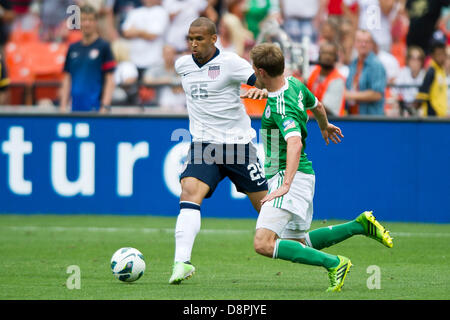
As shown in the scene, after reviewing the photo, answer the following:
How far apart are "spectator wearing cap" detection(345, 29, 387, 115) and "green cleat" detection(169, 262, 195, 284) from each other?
6.69m

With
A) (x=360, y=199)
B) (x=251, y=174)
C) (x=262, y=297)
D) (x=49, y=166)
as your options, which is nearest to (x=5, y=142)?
(x=49, y=166)

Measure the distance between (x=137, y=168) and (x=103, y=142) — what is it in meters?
0.61

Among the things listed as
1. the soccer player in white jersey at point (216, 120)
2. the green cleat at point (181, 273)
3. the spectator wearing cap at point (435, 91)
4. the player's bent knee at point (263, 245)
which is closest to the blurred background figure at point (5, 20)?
the spectator wearing cap at point (435, 91)

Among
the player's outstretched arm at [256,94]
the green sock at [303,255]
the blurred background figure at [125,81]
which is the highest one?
the player's outstretched arm at [256,94]

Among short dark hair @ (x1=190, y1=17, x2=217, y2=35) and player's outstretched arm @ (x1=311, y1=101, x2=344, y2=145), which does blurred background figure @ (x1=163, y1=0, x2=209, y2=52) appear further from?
player's outstretched arm @ (x1=311, y1=101, x2=344, y2=145)

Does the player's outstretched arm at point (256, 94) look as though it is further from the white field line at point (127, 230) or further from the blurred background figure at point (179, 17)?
the blurred background figure at point (179, 17)

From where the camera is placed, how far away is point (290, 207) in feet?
24.7

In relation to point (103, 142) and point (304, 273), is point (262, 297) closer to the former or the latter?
point (304, 273)

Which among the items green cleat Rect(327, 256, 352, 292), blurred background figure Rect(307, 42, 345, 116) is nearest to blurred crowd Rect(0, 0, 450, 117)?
blurred background figure Rect(307, 42, 345, 116)

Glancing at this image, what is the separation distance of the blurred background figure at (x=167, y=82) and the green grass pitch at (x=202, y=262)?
3.26m

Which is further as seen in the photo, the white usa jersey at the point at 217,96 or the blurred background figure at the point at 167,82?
the blurred background figure at the point at 167,82

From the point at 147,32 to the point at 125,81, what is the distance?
135 centimetres

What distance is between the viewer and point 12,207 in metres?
13.6

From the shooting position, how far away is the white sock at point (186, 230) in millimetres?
8047
